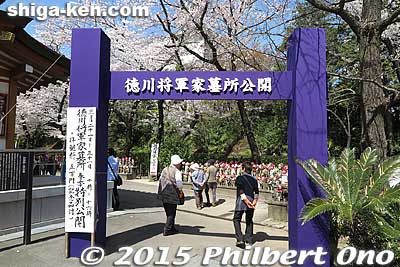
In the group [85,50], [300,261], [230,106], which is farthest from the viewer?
A: [230,106]

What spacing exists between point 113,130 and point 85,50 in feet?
90.6

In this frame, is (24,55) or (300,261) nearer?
(300,261)

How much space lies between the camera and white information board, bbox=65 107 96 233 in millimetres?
6500

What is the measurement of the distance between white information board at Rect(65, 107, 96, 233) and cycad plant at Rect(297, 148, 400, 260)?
3.49m

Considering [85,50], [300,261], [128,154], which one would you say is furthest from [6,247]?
[128,154]

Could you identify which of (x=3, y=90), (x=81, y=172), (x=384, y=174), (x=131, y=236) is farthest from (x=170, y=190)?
(x=3, y=90)

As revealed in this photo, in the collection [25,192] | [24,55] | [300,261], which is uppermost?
[24,55]

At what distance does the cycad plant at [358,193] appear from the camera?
18.1ft

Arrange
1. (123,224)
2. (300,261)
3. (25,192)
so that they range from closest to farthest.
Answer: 1. (300,261)
2. (25,192)
3. (123,224)

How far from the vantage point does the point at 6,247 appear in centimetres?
688

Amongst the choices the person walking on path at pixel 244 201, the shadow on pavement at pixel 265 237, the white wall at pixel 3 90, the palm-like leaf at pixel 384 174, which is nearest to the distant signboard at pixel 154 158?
the white wall at pixel 3 90

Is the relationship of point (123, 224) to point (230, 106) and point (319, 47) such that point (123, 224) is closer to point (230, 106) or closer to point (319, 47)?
point (319, 47)

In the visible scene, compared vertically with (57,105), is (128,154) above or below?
below

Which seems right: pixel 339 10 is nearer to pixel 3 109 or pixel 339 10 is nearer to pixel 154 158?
pixel 3 109
